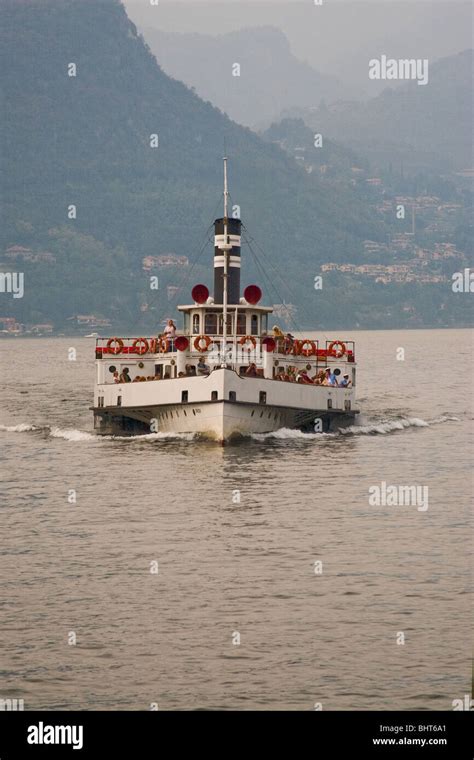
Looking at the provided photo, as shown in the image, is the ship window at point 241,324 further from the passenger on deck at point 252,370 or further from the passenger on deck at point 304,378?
the passenger on deck at point 252,370

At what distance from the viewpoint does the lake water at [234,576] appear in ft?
92.5

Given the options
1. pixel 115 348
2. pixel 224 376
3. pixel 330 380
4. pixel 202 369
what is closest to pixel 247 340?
pixel 202 369

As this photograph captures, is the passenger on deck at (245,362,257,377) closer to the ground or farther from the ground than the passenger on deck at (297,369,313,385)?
closer to the ground

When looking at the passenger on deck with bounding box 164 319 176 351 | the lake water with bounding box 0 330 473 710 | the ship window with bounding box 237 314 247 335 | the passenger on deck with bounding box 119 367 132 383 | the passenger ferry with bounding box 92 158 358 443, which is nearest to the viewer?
the lake water with bounding box 0 330 473 710

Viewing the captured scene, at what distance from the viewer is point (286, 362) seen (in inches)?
2734

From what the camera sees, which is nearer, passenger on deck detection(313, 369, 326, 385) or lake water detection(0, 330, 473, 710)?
lake water detection(0, 330, 473, 710)

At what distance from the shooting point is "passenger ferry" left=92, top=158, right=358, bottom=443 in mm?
60844

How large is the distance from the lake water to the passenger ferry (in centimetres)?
117

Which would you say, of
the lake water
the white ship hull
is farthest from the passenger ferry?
the lake water

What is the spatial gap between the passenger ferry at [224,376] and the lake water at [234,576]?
1.17 metres

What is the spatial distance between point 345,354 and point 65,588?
3907 centimetres

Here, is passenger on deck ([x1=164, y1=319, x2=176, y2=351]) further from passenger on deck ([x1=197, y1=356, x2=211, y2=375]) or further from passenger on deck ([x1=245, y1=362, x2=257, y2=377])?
passenger on deck ([x1=245, y1=362, x2=257, y2=377])

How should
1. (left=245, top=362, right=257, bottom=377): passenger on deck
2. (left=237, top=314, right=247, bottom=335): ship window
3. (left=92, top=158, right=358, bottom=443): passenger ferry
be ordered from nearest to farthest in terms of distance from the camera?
(left=92, top=158, right=358, bottom=443): passenger ferry
(left=245, top=362, right=257, bottom=377): passenger on deck
(left=237, top=314, right=247, bottom=335): ship window

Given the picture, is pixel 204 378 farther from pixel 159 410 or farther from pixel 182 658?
pixel 182 658
